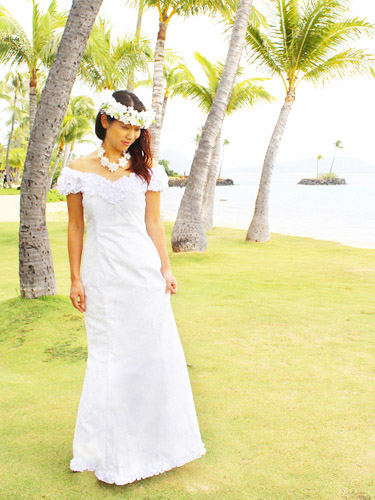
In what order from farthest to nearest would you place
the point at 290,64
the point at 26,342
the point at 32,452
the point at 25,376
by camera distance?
the point at 290,64 → the point at 26,342 → the point at 25,376 → the point at 32,452

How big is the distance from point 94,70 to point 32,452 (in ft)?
70.9

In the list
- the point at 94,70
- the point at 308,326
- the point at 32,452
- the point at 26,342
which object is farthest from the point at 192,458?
the point at 94,70

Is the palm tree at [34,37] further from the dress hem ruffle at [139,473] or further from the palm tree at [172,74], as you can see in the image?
the dress hem ruffle at [139,473]

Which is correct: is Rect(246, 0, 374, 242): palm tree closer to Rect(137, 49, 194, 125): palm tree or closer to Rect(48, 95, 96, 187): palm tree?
Rect(137, 49, 194, 125): palm tree

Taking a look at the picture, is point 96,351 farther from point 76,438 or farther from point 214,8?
point 214,8

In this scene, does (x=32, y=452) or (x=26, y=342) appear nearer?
(x=32, y=452)

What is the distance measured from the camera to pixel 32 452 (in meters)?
3.14

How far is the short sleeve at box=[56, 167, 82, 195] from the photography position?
278cm

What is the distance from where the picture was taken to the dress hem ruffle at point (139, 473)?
2.66 m

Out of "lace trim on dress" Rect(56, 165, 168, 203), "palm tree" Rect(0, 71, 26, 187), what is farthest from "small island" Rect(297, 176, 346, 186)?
"lace trim on dress" Rect(56, 165, 168, 203)

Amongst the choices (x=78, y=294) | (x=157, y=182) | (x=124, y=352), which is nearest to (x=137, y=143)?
(x=157, y=182)

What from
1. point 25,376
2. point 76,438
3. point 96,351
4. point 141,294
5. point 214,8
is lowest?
point 25,376

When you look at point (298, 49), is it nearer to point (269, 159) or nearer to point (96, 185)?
→ point (269, 159)

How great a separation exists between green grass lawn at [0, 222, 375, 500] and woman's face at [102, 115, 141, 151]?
76.3 inches
